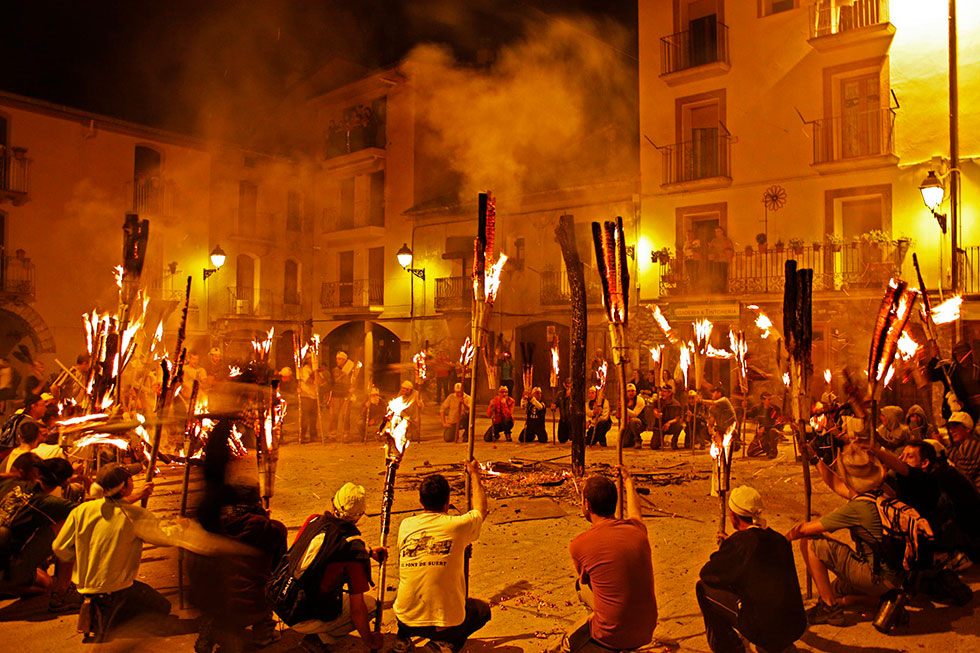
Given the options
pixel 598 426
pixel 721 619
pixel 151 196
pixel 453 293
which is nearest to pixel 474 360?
pixel 721 619

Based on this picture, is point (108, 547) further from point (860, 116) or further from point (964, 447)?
point (860, 116)

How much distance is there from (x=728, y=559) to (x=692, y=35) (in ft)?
62.8

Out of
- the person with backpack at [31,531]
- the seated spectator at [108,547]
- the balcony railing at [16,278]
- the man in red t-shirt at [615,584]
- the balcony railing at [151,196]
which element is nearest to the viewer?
the man in red t-shirt at [615,584]

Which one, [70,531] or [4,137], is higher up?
[4,137]

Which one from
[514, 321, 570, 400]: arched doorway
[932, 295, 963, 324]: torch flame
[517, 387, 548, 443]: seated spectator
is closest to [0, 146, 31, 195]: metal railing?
[514, 321, 570, 400]: arched doorway

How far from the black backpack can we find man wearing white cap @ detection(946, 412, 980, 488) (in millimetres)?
4951

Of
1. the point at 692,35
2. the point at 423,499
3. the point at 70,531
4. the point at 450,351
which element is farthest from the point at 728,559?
the point at 450,351

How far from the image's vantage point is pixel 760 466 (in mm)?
11234

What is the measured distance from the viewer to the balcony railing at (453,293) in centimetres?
2478

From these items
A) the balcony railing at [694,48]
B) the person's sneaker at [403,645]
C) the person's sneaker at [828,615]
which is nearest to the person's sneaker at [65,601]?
the person's sneaker at [403,645]

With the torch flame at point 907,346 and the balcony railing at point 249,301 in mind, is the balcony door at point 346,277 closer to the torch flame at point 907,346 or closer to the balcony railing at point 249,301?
the balcony railing at point 249,301

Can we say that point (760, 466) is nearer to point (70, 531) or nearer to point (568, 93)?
point (70, 531)

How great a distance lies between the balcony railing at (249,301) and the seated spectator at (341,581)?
24077 millimetres

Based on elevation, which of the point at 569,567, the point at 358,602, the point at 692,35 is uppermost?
the point at 692,35
